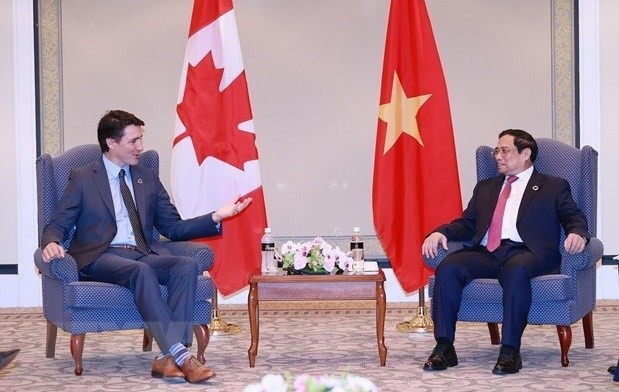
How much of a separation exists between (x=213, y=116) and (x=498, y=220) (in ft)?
7.12

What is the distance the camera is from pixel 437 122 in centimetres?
709

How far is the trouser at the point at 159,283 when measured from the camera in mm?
5266

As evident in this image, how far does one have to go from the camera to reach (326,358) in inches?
227

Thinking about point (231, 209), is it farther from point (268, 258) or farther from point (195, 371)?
point (195, 371)

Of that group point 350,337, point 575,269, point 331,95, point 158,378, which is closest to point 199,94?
point 331,95

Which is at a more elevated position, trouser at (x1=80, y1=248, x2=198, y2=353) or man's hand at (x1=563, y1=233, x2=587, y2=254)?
man's hand at (x1=563, y1=233, x2=587, y2=254)

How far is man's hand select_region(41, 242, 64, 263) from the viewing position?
17.6 ft

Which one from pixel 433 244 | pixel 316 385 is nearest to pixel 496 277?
pixel 433 244

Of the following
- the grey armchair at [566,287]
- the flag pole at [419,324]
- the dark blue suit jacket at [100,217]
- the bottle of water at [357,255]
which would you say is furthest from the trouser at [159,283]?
the flag pole at [419,324]

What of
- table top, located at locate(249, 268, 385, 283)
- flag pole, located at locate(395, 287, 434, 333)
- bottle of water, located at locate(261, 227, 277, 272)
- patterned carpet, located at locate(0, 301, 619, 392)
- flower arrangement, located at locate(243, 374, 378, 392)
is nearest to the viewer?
flower arrangement, located at locate(243, 374, 378, 392)

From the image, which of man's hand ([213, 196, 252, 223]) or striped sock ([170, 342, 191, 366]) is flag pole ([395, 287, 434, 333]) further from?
striped sock ([170, 342, 191, 366])

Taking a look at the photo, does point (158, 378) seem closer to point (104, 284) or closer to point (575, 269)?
point (104, 284)

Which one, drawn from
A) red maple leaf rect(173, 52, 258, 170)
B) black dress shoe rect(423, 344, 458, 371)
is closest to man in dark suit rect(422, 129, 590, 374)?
black dress shoe rect(423, 344, 458, 371)

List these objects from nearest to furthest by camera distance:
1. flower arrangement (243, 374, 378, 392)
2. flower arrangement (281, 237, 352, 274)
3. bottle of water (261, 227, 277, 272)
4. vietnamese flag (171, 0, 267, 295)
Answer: flower arrangement (243, 374, 378, 392)
flower arrangement (281, 237, 352, 274)
bottle of water (261, 227, 277, 272)
vietnamese flag (171, 0, 267, 295)
